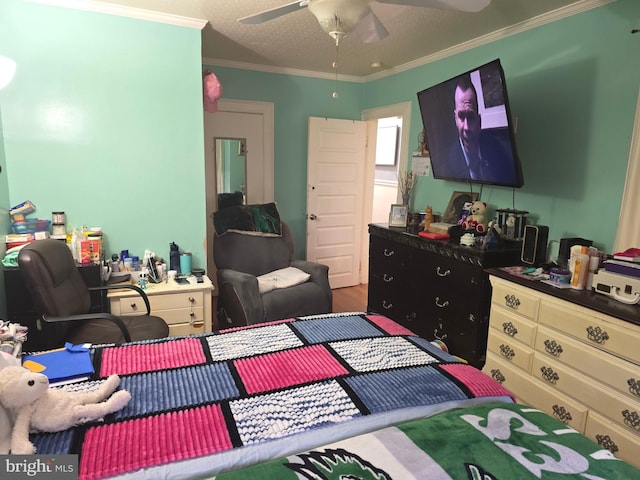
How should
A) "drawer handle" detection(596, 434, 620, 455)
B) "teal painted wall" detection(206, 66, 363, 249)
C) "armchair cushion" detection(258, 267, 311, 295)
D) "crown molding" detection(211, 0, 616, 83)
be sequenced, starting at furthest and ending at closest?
1. "teal painted wall" detection(206, 66, 363, 249)
2. "armchair cushion" detection(258, 267, 311, 295)
3. "crown molding" detection(211, 0, 616, 83)
4. "drawer handle" detection(596, 434, 620, 455)

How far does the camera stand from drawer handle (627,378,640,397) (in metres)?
1.79

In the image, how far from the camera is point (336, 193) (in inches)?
185

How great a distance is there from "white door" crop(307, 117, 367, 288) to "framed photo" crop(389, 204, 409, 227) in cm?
112

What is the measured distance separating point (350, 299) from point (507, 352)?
2241 millimetres

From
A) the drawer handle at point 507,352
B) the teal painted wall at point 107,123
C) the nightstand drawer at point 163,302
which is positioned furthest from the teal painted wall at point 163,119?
the drawer handle at point 507,352

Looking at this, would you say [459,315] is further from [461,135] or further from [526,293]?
[461,135]

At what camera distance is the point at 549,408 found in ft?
7.17

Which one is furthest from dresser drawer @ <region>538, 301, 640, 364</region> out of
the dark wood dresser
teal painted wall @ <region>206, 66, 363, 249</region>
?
teal painted wall @ <region>206, 66, 363, 249</region>

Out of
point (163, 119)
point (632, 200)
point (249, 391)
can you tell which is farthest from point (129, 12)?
point (632, 200)

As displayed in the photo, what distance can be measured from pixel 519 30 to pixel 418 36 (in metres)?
0.70

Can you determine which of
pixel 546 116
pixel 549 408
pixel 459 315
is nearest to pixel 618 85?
pixel 546 116

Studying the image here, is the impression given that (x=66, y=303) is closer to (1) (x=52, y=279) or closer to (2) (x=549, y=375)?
(1) (x=52, y=279)

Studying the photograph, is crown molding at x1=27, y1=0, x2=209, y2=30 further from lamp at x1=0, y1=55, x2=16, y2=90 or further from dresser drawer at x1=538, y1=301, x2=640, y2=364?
dresser drawer at x1=538, y1=301, x2=640, y2=364

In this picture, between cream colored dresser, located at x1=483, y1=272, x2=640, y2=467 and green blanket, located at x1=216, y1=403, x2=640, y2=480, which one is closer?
green blanket, located at x1=216, y1=403, x2=640, y2=480
